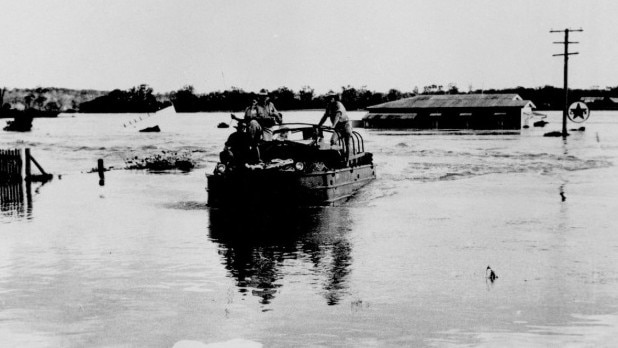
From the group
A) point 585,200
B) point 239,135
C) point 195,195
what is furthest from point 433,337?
point 195,195

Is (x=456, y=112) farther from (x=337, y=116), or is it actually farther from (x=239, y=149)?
(x=239, y=149)

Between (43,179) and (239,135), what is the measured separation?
1273 cm

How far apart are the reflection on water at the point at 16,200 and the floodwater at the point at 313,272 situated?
0.13m

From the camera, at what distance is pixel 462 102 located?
271ft

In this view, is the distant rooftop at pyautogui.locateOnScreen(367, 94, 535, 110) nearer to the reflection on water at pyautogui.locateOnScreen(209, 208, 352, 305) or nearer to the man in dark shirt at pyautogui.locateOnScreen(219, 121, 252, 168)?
the man in dark shirt at pyautogui.locateOnScreen(219, 121, 252, 168)

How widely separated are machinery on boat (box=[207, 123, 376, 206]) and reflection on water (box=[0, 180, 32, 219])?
16.1 feet

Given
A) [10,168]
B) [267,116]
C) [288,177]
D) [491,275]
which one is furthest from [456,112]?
[491,275]

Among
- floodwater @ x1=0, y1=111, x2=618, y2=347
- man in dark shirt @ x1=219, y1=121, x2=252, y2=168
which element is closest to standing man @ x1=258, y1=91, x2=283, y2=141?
man in dark shirt @ x1=219, y1=121, x2=252, y2=168

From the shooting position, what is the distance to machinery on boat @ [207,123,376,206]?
18234 mm

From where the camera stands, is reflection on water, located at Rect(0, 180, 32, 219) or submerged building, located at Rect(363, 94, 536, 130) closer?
reflection on water, located at Rect(0, 180, 32, 219)

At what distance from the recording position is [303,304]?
27.6 ft

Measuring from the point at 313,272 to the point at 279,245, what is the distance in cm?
253

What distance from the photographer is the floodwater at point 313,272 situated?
24.2 ft

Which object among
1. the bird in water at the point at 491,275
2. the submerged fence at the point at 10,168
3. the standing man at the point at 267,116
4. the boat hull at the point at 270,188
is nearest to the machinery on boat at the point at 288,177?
the boat hull at the point at 270,188
